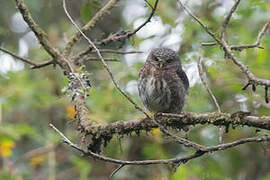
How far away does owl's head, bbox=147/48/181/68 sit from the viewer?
13.5 feet

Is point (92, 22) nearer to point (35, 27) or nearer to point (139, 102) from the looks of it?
point (35, 27)

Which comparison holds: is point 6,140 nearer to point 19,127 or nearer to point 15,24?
point 19,127

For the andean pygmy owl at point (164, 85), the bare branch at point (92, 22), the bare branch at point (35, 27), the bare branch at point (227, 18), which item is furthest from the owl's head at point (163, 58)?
the bare branch at point (227, 18)

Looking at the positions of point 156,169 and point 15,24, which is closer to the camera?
point 156,169

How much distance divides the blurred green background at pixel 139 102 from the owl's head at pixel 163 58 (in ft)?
0.46

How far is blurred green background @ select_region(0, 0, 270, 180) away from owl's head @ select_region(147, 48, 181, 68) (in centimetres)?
14

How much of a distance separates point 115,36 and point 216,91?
1.55m

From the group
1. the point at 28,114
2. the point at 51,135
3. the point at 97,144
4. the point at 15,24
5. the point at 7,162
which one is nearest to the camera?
the point at 97,144

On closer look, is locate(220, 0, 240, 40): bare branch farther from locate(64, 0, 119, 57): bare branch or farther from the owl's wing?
the owl's wing

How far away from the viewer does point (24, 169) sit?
5184 mm

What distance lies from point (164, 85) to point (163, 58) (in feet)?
1.30

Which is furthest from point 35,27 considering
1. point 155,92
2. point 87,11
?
point 155,92

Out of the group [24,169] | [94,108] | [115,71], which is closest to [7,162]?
[24,169]

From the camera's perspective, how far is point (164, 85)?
12.7ft
